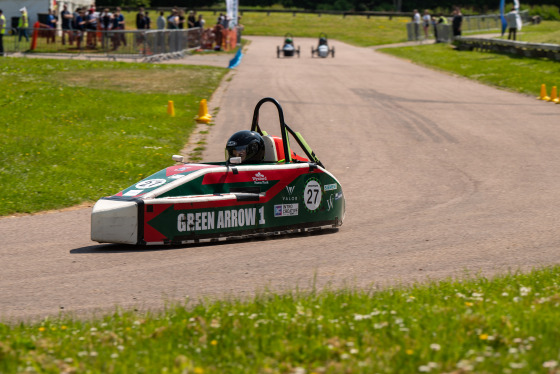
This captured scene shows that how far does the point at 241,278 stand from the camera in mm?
7395

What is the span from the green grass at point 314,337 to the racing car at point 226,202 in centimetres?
211

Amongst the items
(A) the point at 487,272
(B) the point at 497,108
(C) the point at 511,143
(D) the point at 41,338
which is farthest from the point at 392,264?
(B) the point at 497,108

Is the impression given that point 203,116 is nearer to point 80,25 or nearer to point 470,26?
point 80,25

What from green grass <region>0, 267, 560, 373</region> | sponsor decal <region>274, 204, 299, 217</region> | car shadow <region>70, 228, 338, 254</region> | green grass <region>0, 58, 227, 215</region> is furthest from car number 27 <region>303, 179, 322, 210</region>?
green grass <region>0, 58, 227, 215</region>

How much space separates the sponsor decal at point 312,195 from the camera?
956 centimetres

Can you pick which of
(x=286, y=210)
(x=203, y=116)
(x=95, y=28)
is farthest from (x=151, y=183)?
(x=95, y=28)

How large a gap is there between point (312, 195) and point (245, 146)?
1.02 m

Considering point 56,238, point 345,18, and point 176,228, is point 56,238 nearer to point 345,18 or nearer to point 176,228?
point 176,228

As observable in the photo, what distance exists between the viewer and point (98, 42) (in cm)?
3228

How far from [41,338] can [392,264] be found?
12.3 ft

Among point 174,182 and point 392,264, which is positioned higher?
point 174,182

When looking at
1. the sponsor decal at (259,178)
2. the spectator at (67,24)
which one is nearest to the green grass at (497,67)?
the spectator at (67,24)

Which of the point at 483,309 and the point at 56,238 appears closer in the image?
the point at 483,309

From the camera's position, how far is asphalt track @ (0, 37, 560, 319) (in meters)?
7.20
